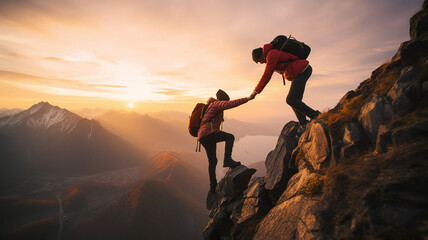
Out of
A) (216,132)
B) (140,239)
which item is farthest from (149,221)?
(216,132)

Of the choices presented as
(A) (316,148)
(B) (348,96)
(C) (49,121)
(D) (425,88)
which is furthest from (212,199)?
(C) (49,121)

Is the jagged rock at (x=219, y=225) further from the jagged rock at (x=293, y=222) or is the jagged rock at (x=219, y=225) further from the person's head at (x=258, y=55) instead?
the person's head at (x=258, y=55)

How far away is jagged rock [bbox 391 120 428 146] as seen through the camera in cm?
372

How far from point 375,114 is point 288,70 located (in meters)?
3.23

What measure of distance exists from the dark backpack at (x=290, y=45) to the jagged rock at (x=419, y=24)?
3460 millimetres

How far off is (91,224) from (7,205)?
5485 centimetres

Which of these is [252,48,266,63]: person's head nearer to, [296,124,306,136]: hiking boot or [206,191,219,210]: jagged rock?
[296,124,306,136]: hiking boot

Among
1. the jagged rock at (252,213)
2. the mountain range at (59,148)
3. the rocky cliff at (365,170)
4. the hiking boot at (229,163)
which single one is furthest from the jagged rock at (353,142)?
the mountain range at (59,148)

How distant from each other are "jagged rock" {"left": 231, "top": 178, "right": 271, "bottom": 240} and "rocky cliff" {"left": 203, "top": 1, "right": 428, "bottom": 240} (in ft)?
0.14

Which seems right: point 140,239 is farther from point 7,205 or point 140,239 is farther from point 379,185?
point 379,185

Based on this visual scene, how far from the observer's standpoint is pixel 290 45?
684cm

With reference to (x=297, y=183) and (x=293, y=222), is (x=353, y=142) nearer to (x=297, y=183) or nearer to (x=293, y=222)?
(x=297, y=183)

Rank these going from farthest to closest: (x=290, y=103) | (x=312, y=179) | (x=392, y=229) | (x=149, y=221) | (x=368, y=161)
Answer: (x=149, y=221), (x=290, y=103), (x=312, y=179), (x=368, y=161), (x=392, y=229)

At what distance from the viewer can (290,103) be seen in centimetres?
759
